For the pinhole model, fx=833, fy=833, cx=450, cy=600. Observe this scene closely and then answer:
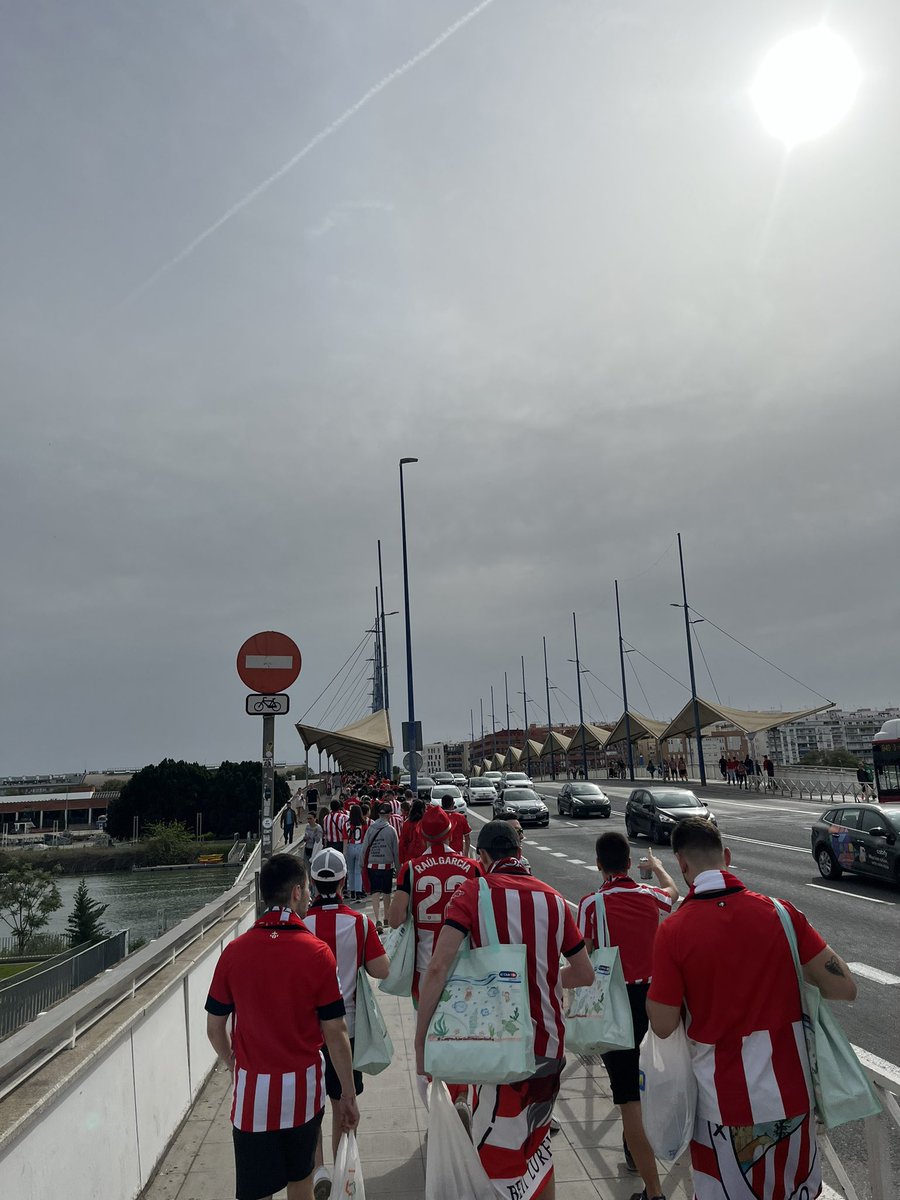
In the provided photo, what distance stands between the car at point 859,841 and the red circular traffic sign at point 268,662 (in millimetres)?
10339

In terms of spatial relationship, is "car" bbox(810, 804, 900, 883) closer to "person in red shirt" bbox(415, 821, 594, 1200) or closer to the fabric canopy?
"person in red shirt" bbox(415, 821, 594, 1200)

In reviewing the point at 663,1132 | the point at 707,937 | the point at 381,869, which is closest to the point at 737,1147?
the point at 663,1132

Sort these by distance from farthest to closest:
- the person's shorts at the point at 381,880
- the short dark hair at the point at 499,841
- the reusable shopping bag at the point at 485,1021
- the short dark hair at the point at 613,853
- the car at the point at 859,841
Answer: the car at the point at 859,841, the person's shorts at the point at 381,880, the short dark hair at the point at 613,853, the short dark hair at the point at 499,841, the reusable shopping bag at the point at 485,1021

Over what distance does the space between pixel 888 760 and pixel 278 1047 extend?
2423 centimetres

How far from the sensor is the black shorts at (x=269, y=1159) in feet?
10.8

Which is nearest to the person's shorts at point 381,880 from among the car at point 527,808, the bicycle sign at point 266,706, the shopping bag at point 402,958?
the bicycle sign at point 266,706

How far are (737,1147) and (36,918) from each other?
64715 mm

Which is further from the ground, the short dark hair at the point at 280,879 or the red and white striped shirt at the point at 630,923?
the short dark hair at the point at 280,879

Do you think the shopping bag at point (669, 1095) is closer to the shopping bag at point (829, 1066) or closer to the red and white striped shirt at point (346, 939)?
the shopping bag at point (829, 1066)

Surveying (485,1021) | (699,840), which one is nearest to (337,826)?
(485,1021)

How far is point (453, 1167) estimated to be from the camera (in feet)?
10.3

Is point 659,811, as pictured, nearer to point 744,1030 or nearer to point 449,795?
point 449,795

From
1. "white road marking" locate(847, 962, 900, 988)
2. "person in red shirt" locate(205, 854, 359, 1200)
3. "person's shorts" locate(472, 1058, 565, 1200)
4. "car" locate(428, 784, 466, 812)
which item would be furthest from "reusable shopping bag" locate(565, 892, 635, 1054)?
"car" locate(428, 784, 466, 812)

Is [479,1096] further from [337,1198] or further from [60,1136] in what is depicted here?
[60,1136]
